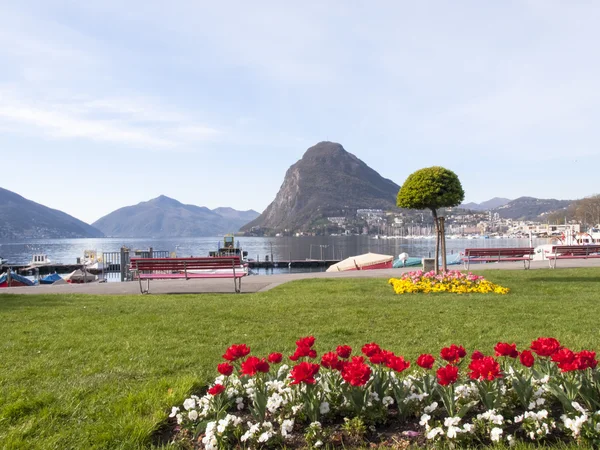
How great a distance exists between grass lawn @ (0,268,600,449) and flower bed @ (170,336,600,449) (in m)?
0.67

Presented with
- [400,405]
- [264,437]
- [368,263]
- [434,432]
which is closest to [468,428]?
[434,432]

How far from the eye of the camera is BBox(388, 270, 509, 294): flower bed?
39.6 ft

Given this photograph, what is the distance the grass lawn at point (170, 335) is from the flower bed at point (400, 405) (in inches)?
26.5

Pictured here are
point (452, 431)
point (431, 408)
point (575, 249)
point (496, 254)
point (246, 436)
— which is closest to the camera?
point (452, 431)

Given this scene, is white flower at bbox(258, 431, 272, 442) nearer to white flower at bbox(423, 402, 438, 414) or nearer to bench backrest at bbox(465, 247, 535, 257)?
white flower at bbox(423, 402, 438, 414)

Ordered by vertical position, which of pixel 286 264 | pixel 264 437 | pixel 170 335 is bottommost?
pixel 286 264

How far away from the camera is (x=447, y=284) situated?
12359 millimetres

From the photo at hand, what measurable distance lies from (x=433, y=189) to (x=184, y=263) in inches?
286

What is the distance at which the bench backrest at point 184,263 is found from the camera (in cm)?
1395

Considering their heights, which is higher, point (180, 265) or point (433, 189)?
point (433, 189)

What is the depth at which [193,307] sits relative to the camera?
1023 centimetres

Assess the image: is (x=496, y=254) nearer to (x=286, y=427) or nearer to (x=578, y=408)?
(x=578, y=408)

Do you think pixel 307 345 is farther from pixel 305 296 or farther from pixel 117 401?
pixel 305 296

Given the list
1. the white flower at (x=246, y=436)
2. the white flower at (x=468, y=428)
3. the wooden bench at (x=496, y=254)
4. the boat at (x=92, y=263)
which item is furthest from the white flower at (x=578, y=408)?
the boat at (x=92, y=263)
